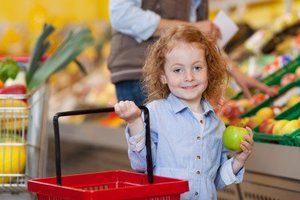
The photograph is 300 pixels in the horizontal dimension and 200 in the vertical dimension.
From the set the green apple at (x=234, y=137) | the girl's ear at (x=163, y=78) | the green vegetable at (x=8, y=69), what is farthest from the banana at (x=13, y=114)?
the green apple at (x=234, y=137)

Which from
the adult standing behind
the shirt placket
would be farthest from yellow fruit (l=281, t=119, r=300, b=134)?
the shirt placket

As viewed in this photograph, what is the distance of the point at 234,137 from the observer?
2.54 m

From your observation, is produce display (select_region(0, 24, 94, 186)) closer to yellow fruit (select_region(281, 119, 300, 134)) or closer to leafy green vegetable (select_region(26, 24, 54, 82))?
leafy green vegetable (select_region(26, 24, 54, 82))

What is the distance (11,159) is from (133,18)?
80cm

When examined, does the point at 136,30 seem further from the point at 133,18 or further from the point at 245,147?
the point at 245,147

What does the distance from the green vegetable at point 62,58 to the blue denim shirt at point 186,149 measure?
100 cm

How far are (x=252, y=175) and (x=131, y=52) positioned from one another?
842 mm

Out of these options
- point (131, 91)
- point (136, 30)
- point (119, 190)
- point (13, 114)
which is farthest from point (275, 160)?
point (119, 190)

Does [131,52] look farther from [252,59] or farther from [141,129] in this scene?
[252,59]

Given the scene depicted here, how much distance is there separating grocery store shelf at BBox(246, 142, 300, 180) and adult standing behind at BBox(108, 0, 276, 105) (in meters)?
0.56

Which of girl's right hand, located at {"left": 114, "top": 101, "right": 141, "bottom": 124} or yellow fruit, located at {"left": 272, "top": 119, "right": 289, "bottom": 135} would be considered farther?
yellow fruit, located at {"left": 272, "top": 119, "right": 289, "bottom": 135}

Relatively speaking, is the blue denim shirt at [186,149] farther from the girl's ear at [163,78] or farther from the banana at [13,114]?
the banana at [13,114]

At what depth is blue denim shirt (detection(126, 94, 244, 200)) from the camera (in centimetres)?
258

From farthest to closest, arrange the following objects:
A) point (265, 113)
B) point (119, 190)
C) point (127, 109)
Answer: point (265, 113)
point (127, 109)
point (119, 190)
